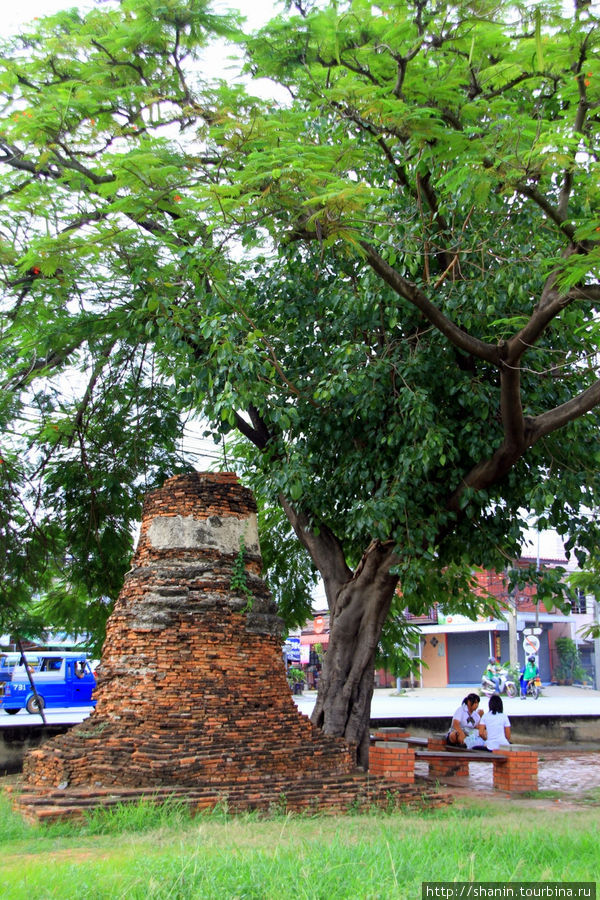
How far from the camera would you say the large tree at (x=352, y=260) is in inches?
322

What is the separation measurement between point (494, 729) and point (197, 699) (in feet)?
15.6

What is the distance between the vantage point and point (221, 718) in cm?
859

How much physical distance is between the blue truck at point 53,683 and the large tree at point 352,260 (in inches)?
598

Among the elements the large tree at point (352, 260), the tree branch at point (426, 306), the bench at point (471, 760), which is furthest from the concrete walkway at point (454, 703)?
the tree branch at point (426, 306)

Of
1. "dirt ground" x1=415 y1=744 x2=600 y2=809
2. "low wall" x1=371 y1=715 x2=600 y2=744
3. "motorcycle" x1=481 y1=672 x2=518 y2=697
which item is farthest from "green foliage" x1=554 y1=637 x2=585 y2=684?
"dirt ground" x1=415 y1=744 x2=600 y2=809

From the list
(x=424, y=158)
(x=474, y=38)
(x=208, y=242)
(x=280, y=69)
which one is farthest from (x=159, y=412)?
(x=474, y=38)

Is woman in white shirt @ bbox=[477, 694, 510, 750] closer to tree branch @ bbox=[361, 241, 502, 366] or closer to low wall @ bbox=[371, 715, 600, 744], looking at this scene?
low wall @ bbox=[371, 715, 600, 744]

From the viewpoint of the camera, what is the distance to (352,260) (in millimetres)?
10602

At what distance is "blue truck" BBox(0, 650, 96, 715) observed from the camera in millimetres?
24453

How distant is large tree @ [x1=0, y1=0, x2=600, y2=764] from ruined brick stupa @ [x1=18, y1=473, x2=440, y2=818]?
1.04 m

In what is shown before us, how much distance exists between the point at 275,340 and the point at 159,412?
9.94 feet

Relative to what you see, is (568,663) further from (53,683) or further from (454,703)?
(53,683)

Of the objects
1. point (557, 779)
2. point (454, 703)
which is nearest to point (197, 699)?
point (557, 779)

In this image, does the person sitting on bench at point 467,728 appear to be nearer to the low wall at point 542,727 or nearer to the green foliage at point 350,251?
the green foliage at point 350,251
